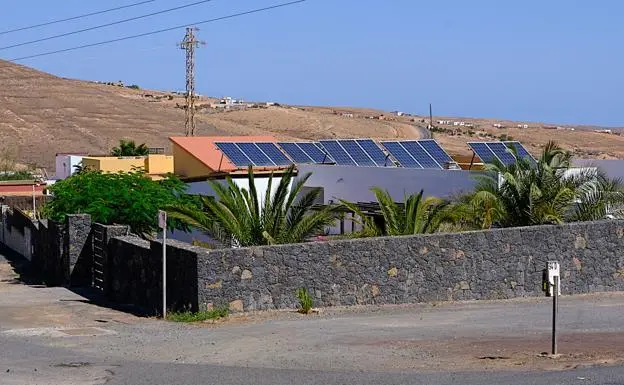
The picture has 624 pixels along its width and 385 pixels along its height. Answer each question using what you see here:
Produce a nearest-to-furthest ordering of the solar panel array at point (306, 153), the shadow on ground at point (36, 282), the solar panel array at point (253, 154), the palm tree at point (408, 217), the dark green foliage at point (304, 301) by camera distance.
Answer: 1. the dark green foliage at point (304, 301)
2. the shadow on ground at point (36, 282)
3. the palm tree at point (408, 217)
4. the solar panel array at point (253, 154)
5. the solar panel array at point (306, 153)

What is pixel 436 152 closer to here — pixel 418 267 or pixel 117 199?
pixel 117 199

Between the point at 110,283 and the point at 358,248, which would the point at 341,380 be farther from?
the point at 110,283

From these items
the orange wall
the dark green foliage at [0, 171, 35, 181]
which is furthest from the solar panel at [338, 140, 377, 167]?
the dark green foliage at [0, 171, 35, 181]

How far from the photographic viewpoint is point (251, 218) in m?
23.9

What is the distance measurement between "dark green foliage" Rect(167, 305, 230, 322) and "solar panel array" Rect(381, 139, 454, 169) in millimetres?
19872

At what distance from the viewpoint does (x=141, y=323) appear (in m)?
20.2

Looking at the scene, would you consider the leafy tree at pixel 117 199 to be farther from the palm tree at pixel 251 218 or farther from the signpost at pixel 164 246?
the signpost at pixel 164 246

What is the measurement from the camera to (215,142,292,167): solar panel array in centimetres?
3891

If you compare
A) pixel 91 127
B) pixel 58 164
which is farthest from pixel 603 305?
pixel 91 127

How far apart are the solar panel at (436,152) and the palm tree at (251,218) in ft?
53.0

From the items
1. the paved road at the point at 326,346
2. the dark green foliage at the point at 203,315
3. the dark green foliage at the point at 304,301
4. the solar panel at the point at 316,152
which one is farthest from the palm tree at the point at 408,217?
the solar panel at the point at 316,152

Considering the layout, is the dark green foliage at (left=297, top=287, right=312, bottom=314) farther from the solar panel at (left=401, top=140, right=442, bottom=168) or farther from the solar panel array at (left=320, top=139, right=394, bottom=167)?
the solar panel array at (left=320, top=139, right=394, bottom=167)

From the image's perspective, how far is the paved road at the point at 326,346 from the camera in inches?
542

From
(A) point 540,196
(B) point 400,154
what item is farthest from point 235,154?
(A) point 540,196
